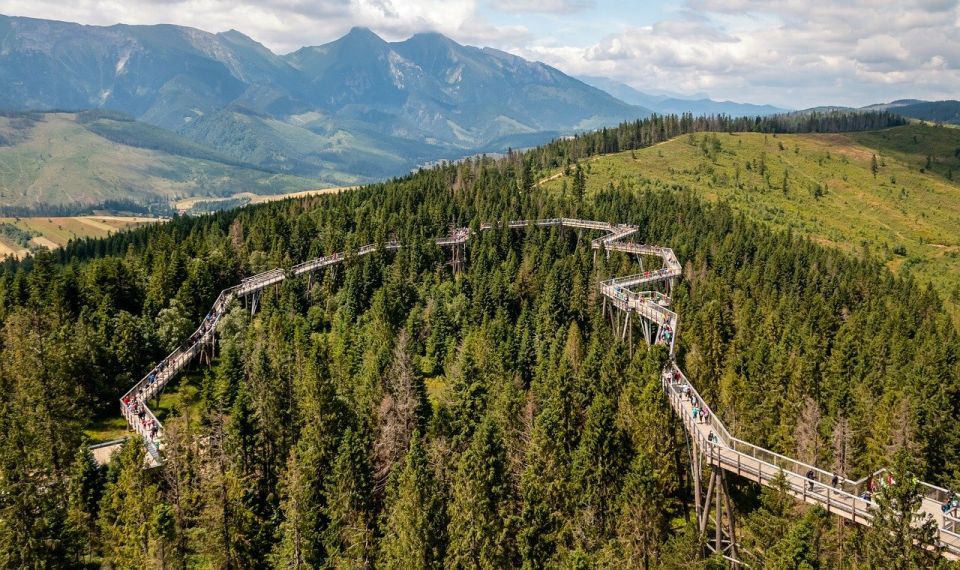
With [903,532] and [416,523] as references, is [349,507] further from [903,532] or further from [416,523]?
[903,532]

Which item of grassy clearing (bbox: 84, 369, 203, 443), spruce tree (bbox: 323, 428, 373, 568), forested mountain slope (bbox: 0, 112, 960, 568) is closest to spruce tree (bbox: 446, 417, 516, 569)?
forested mountain slope (bbox: 0, 112, 960, 568)

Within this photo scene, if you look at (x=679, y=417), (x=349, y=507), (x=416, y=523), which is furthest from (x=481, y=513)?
(x=679, y=417)

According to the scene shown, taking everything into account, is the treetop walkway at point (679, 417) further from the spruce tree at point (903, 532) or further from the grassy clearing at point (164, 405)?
the spruce tree at point (903, 532)

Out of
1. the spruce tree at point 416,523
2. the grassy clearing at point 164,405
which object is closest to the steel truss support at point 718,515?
the spruce tree at point 416,523

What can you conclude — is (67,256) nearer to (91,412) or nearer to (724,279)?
(91,412)

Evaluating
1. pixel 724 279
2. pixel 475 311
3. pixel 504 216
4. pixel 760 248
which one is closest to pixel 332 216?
pixel 504 216

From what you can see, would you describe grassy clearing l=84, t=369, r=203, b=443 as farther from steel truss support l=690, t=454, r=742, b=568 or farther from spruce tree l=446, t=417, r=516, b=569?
steel truss support l=690, t=454, r=742, b=568
